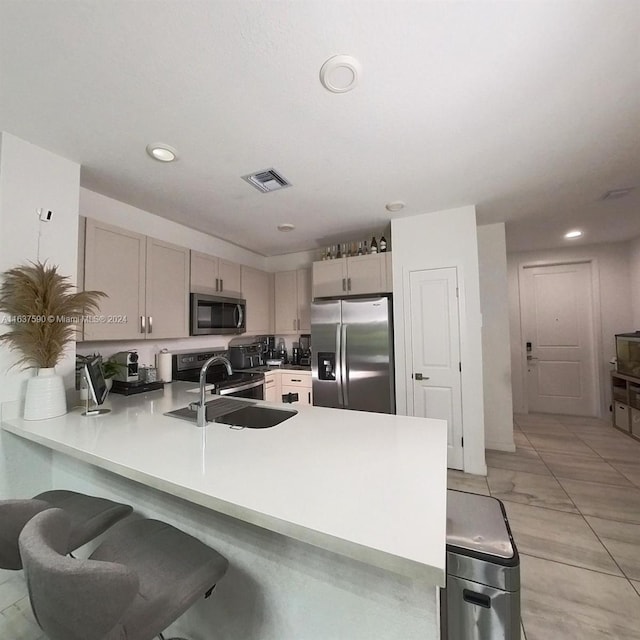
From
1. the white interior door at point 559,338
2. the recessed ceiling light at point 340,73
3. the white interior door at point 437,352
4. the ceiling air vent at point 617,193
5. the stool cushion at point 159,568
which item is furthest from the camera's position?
the white interior door at point 559,338

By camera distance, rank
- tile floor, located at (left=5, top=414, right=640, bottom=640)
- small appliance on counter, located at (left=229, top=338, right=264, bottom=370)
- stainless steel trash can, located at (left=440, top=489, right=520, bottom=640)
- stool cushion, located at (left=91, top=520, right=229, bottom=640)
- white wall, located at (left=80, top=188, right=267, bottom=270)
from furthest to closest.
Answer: small appliance on counter, located at (left=229, top=338, right=264, bottom=370) → white wall, located at (left=80, top=188, right=267, bottom=270) → tile floor, located at (left=5, top=414, right=640, bottom=640) → stainless steel trash can, located at (left=440, top=489, right=520, bottom=640) → stool cushion, located at (left=91, top=520, right=229, bottom=640)

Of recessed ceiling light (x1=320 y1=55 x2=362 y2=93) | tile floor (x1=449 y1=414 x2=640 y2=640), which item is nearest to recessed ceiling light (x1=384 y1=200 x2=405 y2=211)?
recessed ceiling light (x1=320 y1=55 x2=362 y2=93)

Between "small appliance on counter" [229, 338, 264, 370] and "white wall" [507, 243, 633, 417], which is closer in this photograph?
"small appliance on counter" [229, 338, 264, 370]

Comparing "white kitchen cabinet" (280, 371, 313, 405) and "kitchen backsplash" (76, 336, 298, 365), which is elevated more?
"kitchen backsplash" (76, 336, 298, 365)

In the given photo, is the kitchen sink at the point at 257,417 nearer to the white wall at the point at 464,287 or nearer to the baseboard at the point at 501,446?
the white wall at the point at 464,287

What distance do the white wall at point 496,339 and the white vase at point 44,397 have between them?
371 cm

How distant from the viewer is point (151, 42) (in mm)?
1128

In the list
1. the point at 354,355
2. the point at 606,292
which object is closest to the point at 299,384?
the point at 354,355

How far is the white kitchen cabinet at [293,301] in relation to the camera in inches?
156

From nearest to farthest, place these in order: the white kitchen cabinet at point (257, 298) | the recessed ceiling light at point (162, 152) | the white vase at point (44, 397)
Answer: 1. the white vase at point (44, 397)
2. the recessed ceiling light at point (162, 152)
3. the white kitchen cabinet at point (257, 298)

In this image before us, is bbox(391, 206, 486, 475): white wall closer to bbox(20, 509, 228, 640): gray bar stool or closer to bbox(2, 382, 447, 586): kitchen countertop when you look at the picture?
bbox(2, 382, 447, 586): kitchen countertop

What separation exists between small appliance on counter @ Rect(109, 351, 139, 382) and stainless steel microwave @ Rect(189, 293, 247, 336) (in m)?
0.63

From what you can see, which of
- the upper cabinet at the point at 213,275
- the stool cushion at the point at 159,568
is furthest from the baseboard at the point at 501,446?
the upper cabinet at the point at 213,275

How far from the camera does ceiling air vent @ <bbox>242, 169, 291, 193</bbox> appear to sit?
2.10m
